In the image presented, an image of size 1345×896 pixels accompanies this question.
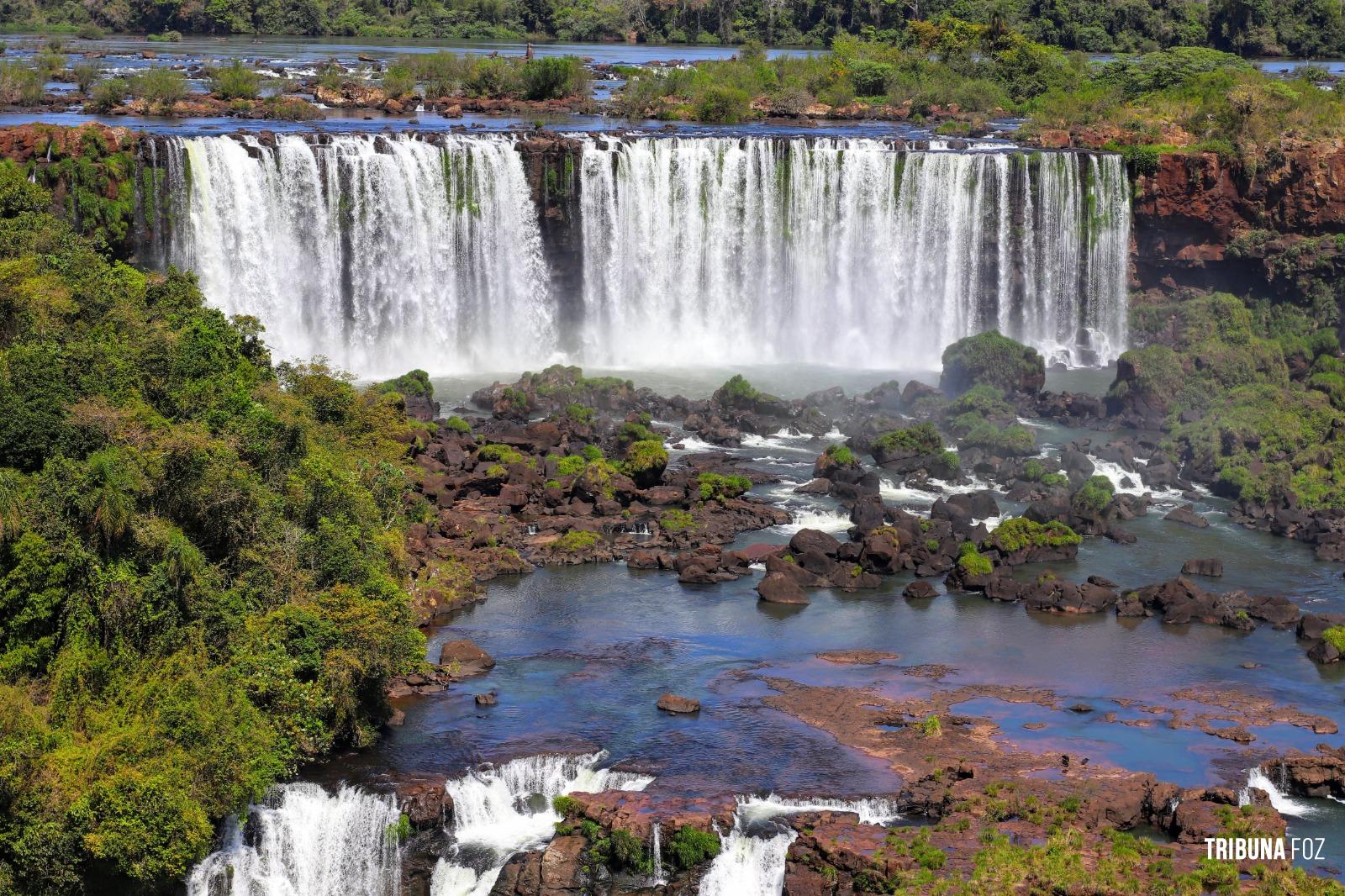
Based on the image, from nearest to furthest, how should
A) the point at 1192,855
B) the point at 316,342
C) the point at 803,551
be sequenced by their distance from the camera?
the point at 1192,855
the point at 803,551
the point at 316,342

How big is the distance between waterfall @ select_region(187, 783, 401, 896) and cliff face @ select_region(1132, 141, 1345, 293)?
41.8 meters

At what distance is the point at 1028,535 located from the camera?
39969 mm

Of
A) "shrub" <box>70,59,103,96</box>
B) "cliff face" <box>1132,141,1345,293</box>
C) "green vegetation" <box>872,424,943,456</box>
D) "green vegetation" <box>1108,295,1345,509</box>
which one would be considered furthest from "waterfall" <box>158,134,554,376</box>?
"shrub" <box>70,59,103,96</box>

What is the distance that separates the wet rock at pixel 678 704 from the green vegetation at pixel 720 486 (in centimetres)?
1223

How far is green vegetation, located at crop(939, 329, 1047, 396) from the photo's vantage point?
52094mm

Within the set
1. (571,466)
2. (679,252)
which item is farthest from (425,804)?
Result: (679,252)

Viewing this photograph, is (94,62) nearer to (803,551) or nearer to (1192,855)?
(803,551)

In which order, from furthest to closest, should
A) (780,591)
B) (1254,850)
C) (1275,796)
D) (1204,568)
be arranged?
(1204,568), (780,591), (1275,796), (1254,850)

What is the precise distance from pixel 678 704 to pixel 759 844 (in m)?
5.34

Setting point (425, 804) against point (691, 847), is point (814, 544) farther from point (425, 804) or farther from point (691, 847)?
point (425, 804)

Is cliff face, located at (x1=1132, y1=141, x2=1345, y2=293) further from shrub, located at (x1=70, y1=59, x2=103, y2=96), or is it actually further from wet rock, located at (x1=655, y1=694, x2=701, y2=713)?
shrub, located at (x1=70, y1=59, x2=103, y2=96)

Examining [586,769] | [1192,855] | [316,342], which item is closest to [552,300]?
[316,342]

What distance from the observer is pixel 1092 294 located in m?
59.5

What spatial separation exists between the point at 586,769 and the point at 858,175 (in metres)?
35.0
